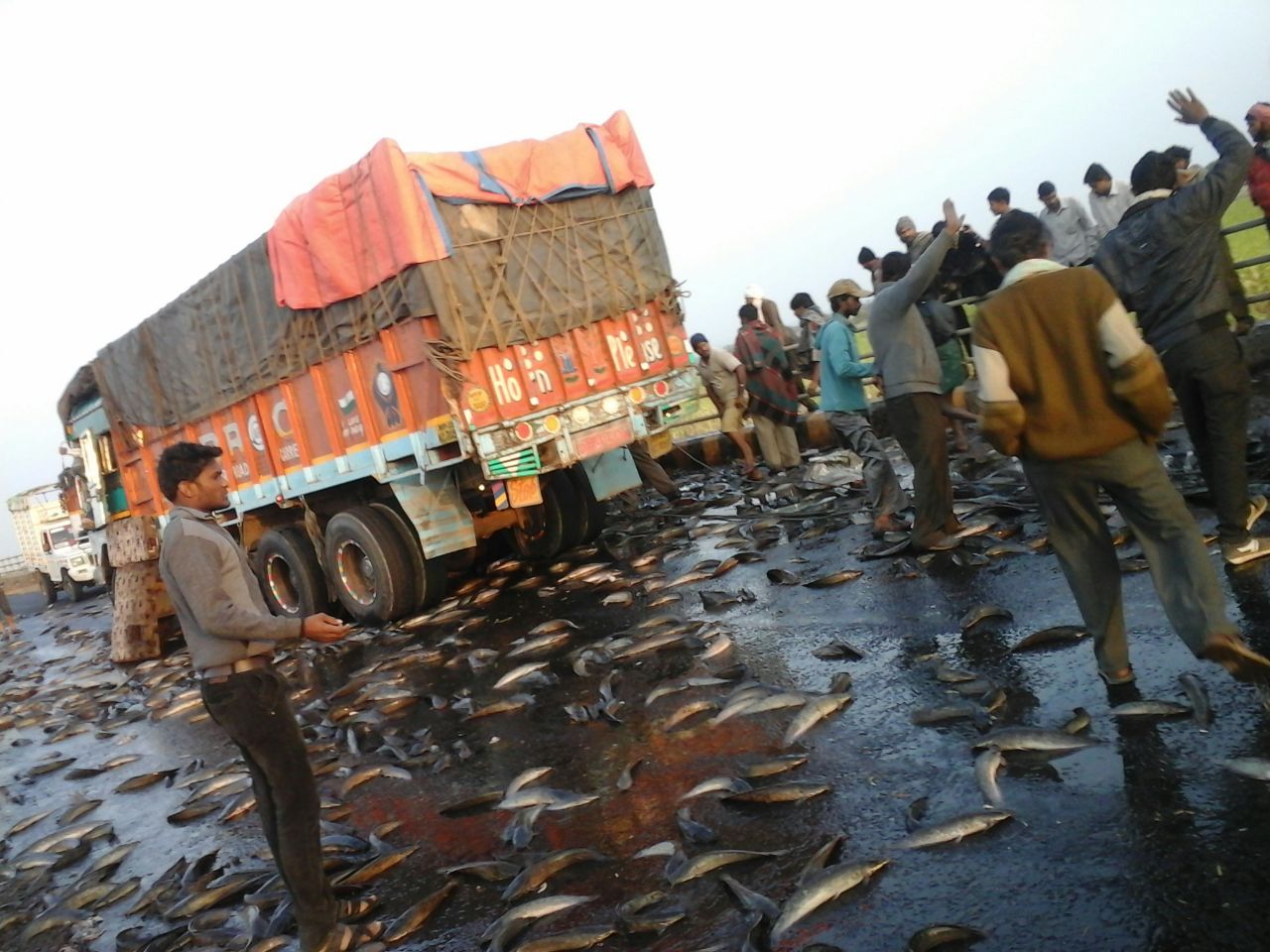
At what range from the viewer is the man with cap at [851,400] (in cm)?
807

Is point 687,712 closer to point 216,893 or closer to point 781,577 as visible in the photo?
point 216,893

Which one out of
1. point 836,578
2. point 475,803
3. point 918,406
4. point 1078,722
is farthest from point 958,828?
point 918,406

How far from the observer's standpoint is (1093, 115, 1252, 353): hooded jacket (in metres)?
4.97

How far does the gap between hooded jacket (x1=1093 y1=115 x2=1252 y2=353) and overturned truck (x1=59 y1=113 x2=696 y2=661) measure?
4852 millimetres

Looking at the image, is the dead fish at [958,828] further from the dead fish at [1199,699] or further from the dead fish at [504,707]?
the dead fish at [504,707]

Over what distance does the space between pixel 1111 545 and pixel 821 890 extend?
6.58 ft

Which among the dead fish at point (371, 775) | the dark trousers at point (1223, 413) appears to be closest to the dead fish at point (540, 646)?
the dead fish at point (371, 775)

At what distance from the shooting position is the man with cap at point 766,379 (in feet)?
40.7

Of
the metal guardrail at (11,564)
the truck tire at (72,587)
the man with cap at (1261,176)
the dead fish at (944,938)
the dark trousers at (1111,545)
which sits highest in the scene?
the metal guardrail at (11,564)

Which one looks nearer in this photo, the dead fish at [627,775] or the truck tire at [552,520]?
the dead fish at [627,775]

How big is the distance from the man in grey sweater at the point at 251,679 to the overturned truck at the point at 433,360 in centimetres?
447

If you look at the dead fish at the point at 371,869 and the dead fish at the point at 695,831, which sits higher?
the dead fish at the point at 371,869

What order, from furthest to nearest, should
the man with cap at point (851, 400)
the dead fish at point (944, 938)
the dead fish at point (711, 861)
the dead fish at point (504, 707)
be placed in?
the man with cap at point (851, 400) → the dead fish at point (504, 707) → the dead fish at point (711, 861) → the dead fish at point (944, 938)

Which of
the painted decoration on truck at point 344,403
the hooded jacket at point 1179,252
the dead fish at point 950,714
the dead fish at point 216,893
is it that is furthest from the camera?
the painted decoration on truck at point 344,403
